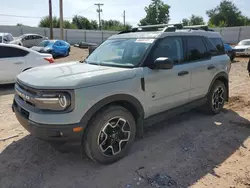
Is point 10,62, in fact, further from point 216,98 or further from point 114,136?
point 216,98

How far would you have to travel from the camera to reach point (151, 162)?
3.25 meters

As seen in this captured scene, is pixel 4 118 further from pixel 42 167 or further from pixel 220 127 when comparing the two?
pixel 220 127

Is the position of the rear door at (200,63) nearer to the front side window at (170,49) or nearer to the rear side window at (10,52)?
the front side window at (170,49)

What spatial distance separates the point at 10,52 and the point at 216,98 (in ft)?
20.8

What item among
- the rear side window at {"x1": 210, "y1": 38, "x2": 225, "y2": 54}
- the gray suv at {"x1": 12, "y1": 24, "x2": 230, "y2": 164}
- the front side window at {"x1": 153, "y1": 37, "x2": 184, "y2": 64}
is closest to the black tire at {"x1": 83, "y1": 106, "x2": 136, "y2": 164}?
the gray suv at {"x1": 12, "y1": 24, "x2": 230, "y2": 164}

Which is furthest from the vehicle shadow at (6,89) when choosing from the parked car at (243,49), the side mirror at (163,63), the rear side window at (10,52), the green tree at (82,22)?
the green tree at (82,22)

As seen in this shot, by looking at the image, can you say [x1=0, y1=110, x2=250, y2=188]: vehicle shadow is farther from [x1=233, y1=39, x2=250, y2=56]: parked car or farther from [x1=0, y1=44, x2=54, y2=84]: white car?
[x1=233, y1=39, x2=250, y2=56]: parked car

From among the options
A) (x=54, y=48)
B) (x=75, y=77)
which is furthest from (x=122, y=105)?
(x=54, y=48)

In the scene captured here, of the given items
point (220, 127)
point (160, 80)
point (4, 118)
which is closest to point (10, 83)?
point (4, 118)

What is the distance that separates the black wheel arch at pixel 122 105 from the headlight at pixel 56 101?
272mm

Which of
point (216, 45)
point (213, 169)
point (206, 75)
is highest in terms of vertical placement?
point (216, 45)

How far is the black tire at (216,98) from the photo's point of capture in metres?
4.89

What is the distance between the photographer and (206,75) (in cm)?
457

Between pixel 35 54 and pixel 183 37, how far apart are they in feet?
18.4
